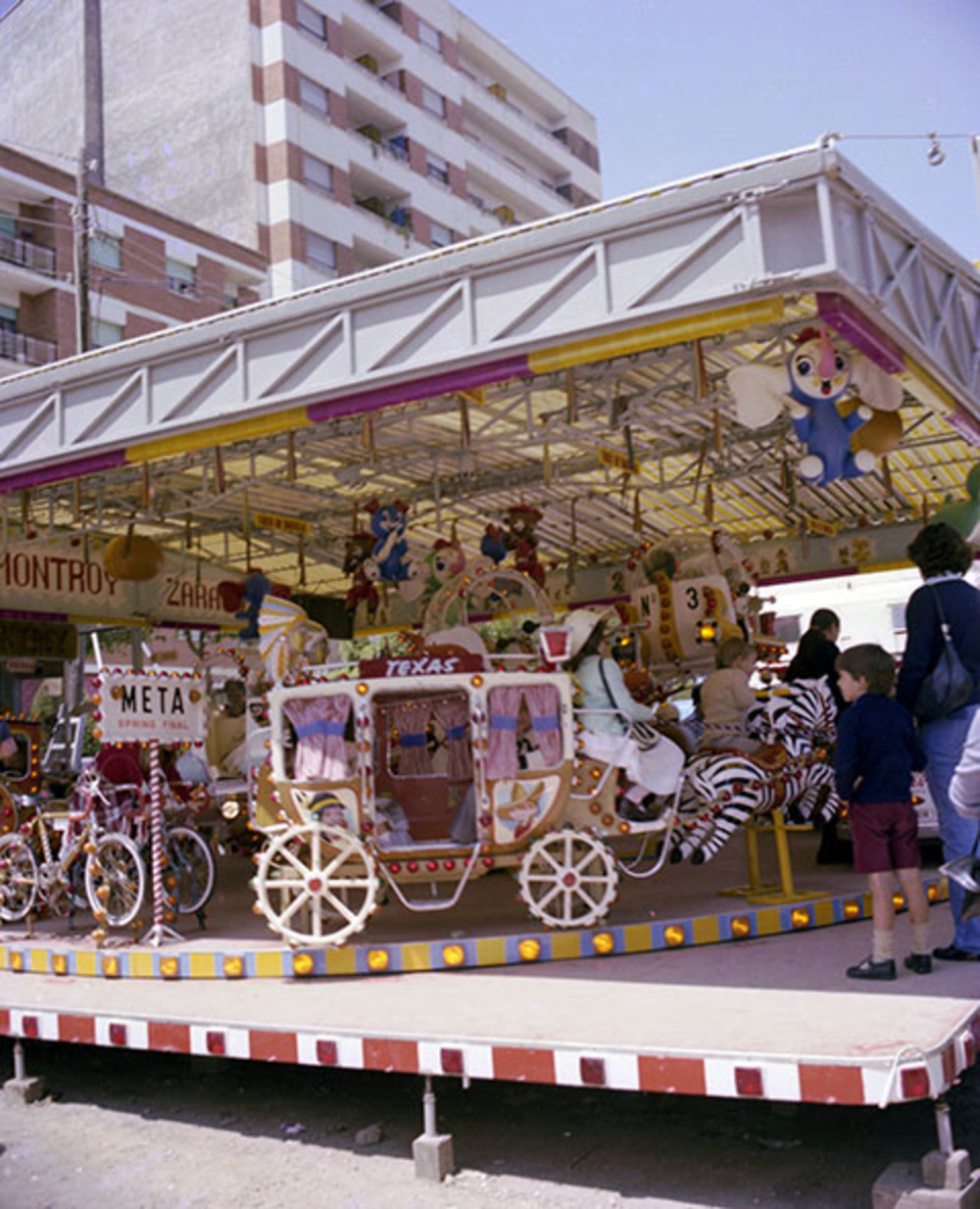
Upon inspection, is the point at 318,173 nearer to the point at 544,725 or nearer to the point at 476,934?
the point at 544,725

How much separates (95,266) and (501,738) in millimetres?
28826

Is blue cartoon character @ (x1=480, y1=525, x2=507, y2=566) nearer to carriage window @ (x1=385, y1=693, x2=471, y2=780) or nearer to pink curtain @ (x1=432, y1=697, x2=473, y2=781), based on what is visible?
carriage window @ (x1=385, y1=693, x2=471, y2=780)

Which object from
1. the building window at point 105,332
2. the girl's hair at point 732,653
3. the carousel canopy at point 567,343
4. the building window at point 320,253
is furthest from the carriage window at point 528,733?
the building window at point 320,253

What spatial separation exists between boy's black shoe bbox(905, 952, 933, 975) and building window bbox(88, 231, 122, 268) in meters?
30.8

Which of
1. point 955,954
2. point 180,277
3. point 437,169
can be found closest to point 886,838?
point 955,954

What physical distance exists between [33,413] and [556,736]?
421 cm

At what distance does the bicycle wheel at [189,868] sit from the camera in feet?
24.8

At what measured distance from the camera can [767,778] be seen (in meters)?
7.20

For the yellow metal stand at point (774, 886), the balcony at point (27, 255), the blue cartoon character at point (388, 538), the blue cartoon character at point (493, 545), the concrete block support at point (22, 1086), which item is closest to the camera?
the concrete block support at point (22, 1086)

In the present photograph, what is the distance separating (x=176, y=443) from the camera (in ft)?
24.0

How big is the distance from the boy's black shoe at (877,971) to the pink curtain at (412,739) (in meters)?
3.33

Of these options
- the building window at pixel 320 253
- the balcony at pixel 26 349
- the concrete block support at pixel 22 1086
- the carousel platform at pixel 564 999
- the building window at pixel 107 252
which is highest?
the building window at pixel 320 253

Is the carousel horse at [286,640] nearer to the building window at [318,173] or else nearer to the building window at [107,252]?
the building window at [107,252]

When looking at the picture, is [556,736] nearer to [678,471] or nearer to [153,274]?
[678,471]
